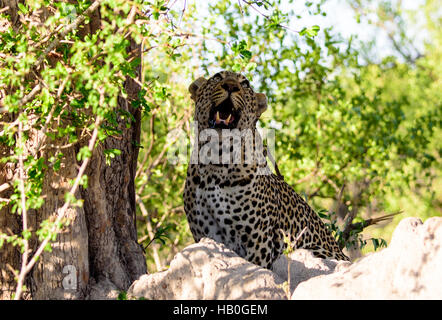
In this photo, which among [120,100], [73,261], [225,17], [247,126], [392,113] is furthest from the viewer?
[392,113]

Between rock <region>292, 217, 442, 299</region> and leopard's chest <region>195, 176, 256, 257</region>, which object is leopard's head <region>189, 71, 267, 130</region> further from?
rock <region>292, 217, 442, 299</region>

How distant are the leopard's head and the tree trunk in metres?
0.76

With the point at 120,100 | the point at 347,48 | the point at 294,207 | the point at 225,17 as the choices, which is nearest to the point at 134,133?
the point at 120,100

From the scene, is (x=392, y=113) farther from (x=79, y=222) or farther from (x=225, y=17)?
(x=79, y=222)

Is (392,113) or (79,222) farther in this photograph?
(392,113)

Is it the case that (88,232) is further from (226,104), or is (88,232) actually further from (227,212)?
(226,104)

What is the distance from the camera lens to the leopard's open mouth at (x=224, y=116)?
6.51 metres

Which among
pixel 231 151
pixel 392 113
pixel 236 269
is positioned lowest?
pixel 236 269

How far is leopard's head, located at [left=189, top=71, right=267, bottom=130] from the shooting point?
655cm

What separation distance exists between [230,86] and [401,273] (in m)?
2.94

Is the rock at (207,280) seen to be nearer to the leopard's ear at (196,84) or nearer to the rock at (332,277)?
the rock at (332,277)

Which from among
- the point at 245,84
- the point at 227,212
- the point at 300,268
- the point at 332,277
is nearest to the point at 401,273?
the point at 332,277

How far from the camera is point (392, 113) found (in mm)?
11633
